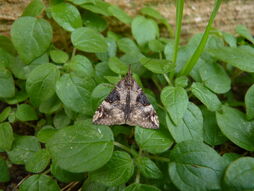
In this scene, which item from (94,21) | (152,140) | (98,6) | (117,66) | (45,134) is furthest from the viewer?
(94,21)

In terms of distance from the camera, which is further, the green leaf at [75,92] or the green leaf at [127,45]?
the green leaf at [127,45]

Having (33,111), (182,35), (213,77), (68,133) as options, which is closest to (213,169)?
(213,77)

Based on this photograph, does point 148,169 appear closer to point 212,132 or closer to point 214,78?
point 212,132

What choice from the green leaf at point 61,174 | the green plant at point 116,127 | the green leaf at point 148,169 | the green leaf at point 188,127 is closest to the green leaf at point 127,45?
the green plant at point 116,127

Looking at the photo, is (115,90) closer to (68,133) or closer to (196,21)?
(68,133)

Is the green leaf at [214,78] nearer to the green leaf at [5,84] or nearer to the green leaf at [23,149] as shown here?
the green leaf at [23,149]

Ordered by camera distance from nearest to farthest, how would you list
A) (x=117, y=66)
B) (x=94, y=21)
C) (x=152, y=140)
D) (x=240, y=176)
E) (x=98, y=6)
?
(x=240, y=176) → (x=152, y=140) → (x=117, y=66) → (x=98, y=6) → (x=94, y=21)

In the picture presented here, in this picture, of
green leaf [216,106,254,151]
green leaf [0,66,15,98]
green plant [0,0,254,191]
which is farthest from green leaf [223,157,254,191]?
green leaf [0,66,15,98]

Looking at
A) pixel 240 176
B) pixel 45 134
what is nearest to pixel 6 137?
pixel 45 134
